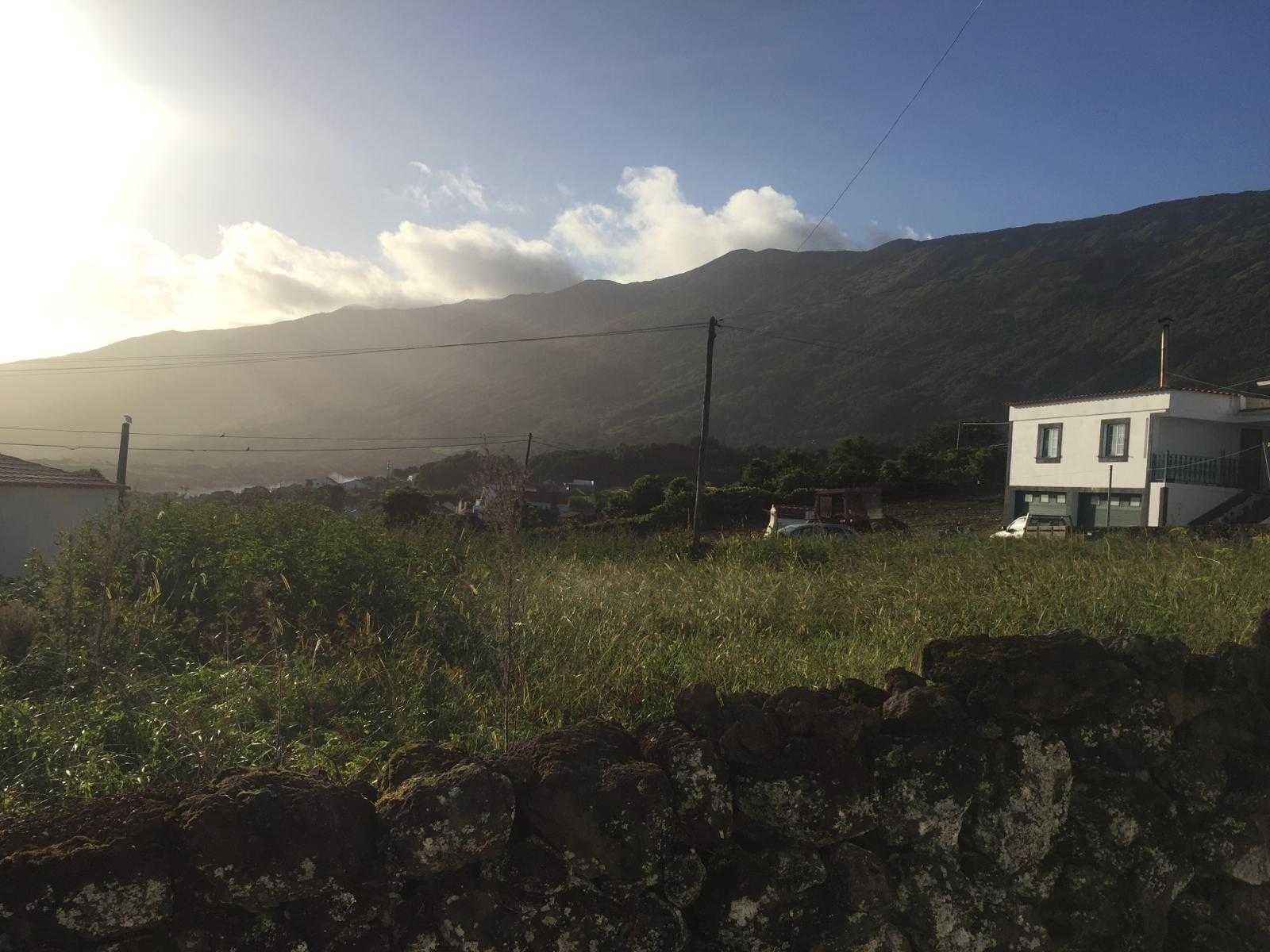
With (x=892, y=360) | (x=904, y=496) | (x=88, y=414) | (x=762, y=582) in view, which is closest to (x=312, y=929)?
(x=762, y=582)

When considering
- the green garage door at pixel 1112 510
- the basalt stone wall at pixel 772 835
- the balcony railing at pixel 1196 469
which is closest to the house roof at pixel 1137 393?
the balcony railing at pixel 1196 469

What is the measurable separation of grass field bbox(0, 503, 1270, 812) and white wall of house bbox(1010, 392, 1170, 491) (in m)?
26.3

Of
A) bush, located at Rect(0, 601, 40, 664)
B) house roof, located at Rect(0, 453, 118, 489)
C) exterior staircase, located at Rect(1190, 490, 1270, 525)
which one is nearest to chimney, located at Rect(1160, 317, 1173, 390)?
exterior staircase, located at Rect(1190, 490, 1270, 525)

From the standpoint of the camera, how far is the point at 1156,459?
33781 millimetres

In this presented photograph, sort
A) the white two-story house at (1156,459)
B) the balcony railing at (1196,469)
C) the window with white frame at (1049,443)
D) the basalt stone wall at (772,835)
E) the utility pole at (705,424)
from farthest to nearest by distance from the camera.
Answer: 1. the window with white frame at (1049,443)
2. the balcony railing at (1196,469)
3. the white two-story house at (1156,459)
4. the utility pole at (705,424)
5. the basalt stone wall at (772,835)

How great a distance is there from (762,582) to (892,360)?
143387 millimetres

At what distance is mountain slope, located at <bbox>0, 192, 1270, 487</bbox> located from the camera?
117562 mm

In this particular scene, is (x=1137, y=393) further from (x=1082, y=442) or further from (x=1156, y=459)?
(x=1082, y=442)

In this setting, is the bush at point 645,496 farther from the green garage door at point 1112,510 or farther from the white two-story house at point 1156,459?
the green garage door at point 1112,510

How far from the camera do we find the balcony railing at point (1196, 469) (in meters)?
33.5

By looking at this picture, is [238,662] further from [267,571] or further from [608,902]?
[608,902]

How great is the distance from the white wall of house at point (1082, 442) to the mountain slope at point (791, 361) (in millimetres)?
64786

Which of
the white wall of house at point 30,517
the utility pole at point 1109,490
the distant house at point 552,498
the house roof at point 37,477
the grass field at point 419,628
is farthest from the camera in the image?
the distant house at point 552,498

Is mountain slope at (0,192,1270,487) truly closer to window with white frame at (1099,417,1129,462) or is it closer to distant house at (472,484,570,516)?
distant house at (472,484,570,516)
